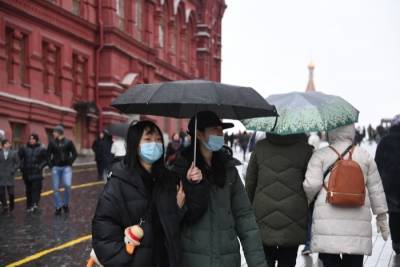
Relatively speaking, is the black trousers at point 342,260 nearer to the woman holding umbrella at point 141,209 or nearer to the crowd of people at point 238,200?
the crowd of people at point 238,200

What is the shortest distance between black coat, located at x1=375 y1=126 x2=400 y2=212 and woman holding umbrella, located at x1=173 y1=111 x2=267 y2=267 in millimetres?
4265

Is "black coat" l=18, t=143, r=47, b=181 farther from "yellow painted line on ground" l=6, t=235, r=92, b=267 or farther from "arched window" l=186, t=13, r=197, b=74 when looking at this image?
"arched window" l=186, t=13, r=197, b=74

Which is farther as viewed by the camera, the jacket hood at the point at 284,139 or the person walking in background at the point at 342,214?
the jacket hood at the point at 284,139

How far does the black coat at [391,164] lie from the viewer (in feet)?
Result: 28.0

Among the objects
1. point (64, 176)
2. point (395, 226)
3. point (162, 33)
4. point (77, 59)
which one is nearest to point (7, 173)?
point (64, 176)

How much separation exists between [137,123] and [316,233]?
215 centimetres

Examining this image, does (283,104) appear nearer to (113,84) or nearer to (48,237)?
(48,237)

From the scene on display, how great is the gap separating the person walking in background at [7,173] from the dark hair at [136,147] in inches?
407

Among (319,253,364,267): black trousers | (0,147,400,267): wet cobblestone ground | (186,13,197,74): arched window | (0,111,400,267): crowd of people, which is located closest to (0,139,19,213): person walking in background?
(0,147,400,267): wet cobblestone ground

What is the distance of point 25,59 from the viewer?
2638 cm

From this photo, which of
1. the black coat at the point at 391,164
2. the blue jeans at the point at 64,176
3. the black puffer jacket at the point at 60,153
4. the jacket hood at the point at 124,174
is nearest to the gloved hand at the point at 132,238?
the jacket hood at the point at 124,174

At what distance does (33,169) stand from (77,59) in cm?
1697

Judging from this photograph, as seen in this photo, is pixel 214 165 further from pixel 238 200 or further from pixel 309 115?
pixel 309 115

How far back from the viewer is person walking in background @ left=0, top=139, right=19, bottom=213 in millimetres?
14314
